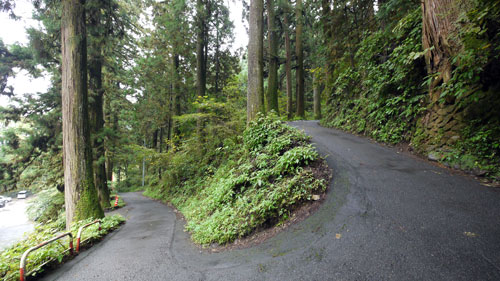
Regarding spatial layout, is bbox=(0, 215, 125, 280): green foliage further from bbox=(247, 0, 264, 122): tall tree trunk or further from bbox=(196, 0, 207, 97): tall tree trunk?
bbox=(196, 0, 207, 97): tall tree trunk

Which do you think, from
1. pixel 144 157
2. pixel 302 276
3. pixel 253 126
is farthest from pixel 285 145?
pixel 144 157

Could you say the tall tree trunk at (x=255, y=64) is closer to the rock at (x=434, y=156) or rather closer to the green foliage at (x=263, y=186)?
the green foliage at (x=263, y=186)

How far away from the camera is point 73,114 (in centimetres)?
664

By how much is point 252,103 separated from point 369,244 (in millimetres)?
5860

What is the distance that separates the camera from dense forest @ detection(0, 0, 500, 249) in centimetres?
403

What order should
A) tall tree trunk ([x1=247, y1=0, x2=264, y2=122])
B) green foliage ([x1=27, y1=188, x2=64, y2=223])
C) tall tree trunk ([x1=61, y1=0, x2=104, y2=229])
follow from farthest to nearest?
1. green foliage ([x1=27, y1=188, x2=64, y2=223])
2. tall tree trunk ([x1=247, y1=0, x2=264, y2=122])
3. tall tree trunk ([x1=61, y1=0, x2=104, y2=229])

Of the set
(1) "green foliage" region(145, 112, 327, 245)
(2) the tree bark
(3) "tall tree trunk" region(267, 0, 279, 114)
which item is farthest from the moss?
(2) the tree bark

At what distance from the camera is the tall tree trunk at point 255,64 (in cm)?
743

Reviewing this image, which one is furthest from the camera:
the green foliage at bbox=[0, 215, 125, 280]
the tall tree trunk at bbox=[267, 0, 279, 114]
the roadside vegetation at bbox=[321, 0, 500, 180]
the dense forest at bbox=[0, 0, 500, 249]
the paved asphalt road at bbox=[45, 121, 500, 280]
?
the tall tree trunk at bbox=[267, 0, 279, 114]

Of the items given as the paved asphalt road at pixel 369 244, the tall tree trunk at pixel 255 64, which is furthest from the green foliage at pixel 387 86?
the tall tree trunk at pixel 255 64

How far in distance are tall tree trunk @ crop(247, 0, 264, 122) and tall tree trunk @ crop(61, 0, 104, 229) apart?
19.3 feet

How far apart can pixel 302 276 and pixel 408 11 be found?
952cm

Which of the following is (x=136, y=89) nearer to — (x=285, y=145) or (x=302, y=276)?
(x=285, y=145)

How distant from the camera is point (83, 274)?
368 centimetres
